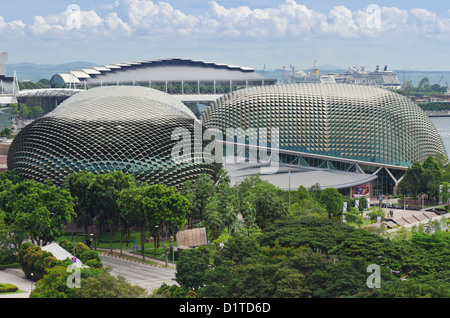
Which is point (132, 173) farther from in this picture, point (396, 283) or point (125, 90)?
point (396, 283)

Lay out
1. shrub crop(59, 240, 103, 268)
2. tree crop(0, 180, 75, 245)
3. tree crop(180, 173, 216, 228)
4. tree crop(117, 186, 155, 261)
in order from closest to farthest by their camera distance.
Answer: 1. shrub crop(59, 240, 103, 268)
2. tree crop(0, 180, 75, 245)
3. tree crop(117, 186, 155, 261)
4. tree crop(180, 173, 216, 228)

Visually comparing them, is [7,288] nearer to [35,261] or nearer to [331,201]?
[35,261]

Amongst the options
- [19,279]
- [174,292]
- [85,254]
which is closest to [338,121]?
[85,254]

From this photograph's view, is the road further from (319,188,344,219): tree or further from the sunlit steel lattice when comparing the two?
the sunlit steel lattice

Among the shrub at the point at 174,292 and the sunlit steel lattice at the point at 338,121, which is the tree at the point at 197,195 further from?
the sunlit steel lattice at the point at 338,121

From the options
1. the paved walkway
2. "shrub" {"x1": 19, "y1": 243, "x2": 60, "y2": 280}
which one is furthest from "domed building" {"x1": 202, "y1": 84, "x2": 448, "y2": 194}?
"shrub" {"x1": 19, "y1": 243, "x2": 60, "y2": 280}
